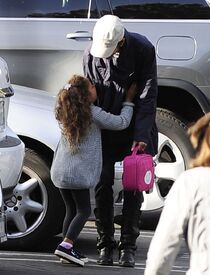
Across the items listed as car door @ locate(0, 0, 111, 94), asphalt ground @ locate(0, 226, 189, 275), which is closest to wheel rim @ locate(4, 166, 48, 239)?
asphalt ground @ locate(0, 226, 189, 275)

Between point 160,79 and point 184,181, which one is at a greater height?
point 184,181

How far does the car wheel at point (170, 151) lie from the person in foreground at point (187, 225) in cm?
411

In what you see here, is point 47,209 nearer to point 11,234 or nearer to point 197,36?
point 11,234

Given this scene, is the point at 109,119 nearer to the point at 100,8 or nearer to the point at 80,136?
the point at 80,136

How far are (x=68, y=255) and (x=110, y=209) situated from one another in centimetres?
42

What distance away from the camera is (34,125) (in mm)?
6047

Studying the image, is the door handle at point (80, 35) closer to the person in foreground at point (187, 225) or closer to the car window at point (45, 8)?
the car window at point (45, 8)

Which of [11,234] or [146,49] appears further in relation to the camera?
[11,234]

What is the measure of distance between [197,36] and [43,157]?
1.87 metres

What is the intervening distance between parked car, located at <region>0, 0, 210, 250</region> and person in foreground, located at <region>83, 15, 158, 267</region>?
1.18m

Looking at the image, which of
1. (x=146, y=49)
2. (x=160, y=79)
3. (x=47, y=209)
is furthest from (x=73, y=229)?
(x=160, y=79)

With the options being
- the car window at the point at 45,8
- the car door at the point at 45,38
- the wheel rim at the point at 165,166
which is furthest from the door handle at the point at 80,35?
the wheel rim at the point at 165,166

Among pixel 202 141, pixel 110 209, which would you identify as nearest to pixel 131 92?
pixel 110 209

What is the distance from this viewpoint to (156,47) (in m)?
7.12
